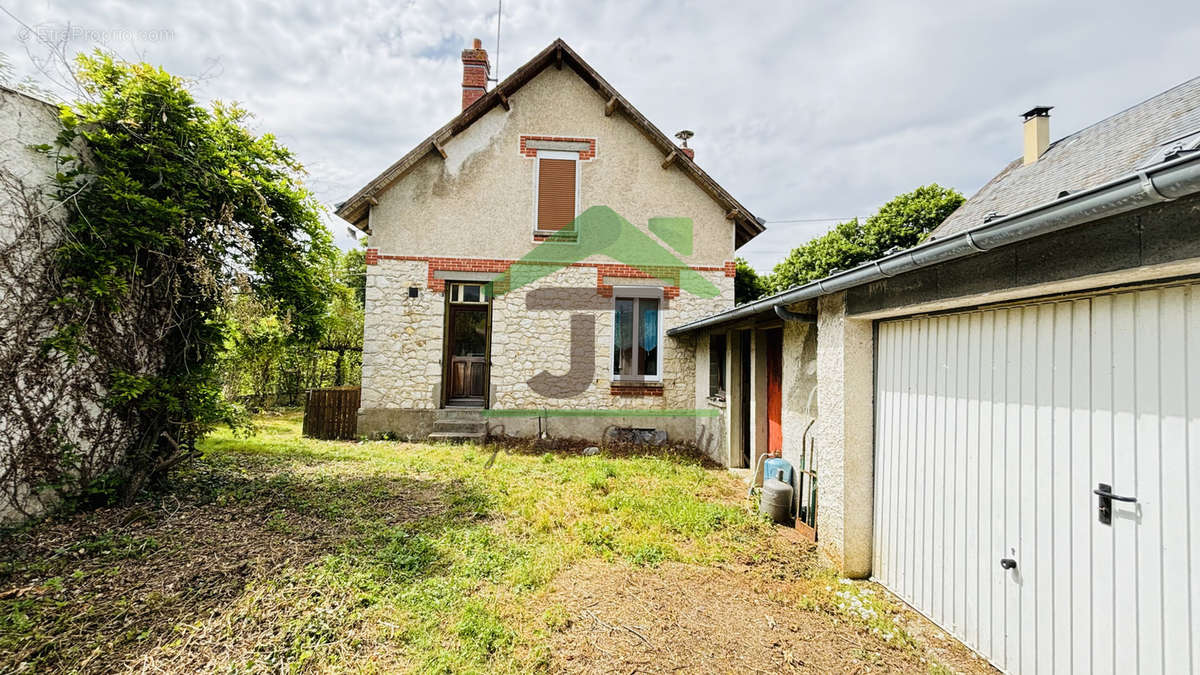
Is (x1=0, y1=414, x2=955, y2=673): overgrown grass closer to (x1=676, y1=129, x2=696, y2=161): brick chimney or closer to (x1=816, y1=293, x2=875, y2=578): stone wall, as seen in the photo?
(x1=816, y1=293, x2=875, y2=578): stone wall

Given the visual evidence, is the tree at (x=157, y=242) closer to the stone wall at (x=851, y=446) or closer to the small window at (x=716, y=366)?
the stone wall at (x=851, y=446)

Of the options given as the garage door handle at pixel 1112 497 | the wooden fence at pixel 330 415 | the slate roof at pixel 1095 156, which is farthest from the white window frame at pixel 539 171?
the garage door handle at pixel 1112 497

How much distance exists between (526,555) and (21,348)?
4574 mm

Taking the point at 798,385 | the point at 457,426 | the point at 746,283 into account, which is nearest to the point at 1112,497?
the point at 798,385

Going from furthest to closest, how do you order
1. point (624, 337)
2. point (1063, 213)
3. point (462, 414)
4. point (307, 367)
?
point (307, 367)
point (624, 337)
point (462, 414)
point (1063, 213)

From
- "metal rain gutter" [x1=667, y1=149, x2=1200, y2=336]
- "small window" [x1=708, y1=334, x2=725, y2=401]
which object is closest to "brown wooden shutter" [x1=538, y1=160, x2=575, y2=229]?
"small window" [x1=708, y1=334, x2=725, y2=401]

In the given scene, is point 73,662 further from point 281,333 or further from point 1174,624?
point 1174,624

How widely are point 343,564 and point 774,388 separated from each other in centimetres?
540

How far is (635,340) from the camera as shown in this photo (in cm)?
925

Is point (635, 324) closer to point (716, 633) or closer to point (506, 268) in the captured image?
point (506, 268)

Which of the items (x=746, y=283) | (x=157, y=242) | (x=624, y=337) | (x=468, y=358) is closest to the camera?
(x=157, y=242)

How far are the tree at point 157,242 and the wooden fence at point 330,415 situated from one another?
4.32 metres

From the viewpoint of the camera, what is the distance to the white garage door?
1.87 metres

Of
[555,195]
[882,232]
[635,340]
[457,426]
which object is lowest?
[457,426]
